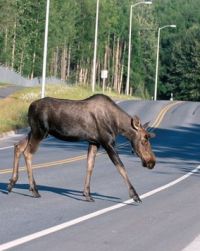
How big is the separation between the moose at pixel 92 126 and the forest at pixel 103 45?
83.0 metres

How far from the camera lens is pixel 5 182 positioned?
15.7 meters

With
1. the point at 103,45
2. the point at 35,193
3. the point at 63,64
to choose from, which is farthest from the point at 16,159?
the point at 103,45

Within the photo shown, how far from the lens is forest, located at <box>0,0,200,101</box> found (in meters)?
106

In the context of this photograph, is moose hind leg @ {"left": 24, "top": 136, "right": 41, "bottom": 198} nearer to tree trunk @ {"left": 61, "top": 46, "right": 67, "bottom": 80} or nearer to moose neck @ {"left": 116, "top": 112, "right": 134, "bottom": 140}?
moose neck @ {"left": 116, "top": 112, "right": 134, "bottom": 140}

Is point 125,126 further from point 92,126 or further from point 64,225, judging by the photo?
point 64,225

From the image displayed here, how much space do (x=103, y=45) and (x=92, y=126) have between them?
4515 inches

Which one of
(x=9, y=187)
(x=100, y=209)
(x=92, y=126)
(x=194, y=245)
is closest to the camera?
(x=194, y=245)

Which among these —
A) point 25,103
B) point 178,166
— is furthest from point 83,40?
point 178,166

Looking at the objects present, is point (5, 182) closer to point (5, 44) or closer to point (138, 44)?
point (5, 44)

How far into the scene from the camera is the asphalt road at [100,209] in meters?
10.0

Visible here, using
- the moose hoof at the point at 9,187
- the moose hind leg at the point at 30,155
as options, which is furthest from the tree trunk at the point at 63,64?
the moose hind leg at the point at 30,155

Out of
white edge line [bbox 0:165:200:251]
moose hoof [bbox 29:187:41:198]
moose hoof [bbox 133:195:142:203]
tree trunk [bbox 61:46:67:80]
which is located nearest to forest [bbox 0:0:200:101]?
tree trunk [bbox 61:46:67:80]

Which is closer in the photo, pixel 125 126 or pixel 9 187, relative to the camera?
pixel 125 126

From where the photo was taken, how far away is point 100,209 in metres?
12.8
